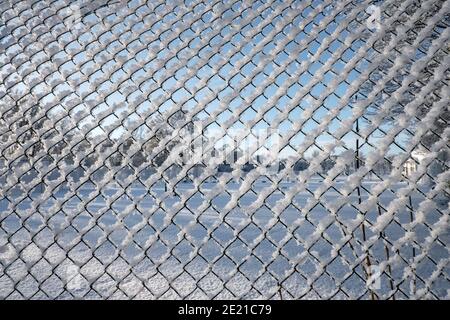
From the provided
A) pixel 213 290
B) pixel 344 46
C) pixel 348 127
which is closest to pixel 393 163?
pixel 348 127

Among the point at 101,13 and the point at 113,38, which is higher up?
the point at 101,13

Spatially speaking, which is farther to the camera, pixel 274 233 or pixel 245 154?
pixel 274 233

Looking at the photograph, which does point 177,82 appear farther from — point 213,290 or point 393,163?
point 213,290

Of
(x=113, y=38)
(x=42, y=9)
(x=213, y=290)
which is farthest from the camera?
(x=213, y=290)

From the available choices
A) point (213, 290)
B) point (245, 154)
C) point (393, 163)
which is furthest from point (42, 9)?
point (213, 290)

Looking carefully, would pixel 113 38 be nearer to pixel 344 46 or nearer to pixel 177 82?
pixel 177 82

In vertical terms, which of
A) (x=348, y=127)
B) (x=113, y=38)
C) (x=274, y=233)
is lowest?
(x=274, y=233)

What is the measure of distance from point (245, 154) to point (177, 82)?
2.17 ft

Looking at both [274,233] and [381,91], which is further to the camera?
[274,233]

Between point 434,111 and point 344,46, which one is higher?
point 344,46

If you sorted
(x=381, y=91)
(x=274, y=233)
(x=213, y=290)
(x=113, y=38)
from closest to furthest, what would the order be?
(x=381, y=91), (x=113, y=38), (x=213, y=290), (x=274, y=233)

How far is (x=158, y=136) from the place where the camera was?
6.03 feet

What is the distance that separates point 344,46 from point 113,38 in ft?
5.24

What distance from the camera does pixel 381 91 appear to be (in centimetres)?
166
